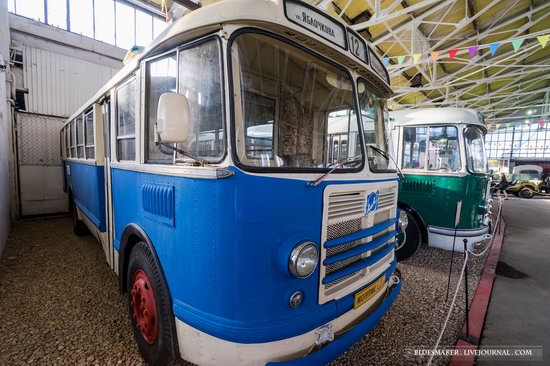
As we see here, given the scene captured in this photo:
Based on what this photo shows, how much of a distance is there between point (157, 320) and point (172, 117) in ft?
4.80

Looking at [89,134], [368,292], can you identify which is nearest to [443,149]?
[368,292]

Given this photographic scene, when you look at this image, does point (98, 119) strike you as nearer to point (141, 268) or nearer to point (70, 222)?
point (141, 268)

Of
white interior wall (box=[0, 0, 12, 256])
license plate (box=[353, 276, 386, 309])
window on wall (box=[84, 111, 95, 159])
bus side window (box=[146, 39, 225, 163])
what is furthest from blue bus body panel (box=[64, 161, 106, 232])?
license plate (box=[353, 276, 386, 309])

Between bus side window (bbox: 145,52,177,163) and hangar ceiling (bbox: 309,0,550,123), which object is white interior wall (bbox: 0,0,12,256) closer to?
bus side window (bbox: 145,52,177,163)

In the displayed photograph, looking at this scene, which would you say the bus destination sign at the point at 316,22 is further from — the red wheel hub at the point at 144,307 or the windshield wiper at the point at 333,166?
the red wheel hub at the point at 144,307

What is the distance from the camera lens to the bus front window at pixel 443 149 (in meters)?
4.73

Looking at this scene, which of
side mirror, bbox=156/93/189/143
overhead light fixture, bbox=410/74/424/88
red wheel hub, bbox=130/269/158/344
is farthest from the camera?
overhead light fixture, bbox=410/74/424/88

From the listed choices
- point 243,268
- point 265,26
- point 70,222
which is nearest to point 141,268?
point 243,268

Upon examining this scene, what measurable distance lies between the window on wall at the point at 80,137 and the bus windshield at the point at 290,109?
440 centimetres

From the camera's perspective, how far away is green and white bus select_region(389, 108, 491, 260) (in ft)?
15.4

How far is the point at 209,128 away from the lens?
1700 millimetres

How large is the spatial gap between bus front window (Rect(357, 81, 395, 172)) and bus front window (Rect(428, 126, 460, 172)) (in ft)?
8.65

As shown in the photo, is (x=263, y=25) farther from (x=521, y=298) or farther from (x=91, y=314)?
(x=521, y=298)

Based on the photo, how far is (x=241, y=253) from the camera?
4.95 ft
